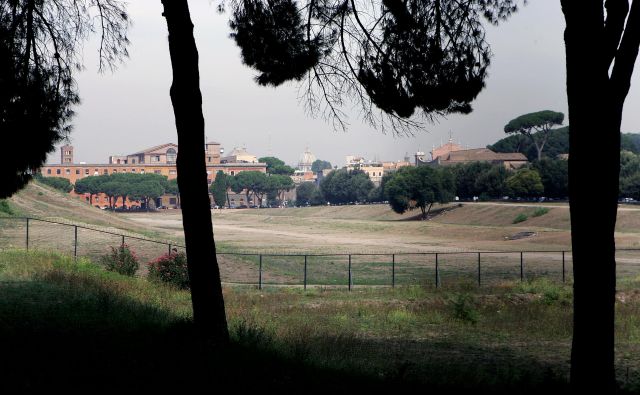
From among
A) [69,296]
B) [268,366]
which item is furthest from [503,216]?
[268,366]

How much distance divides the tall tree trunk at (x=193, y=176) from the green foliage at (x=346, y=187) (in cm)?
15275

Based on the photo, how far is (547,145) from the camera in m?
152

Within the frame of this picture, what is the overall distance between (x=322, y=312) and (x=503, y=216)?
73.3m

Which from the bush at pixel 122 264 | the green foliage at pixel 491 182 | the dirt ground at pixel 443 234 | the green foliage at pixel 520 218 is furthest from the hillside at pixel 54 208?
the green foliage at pixel 491 182

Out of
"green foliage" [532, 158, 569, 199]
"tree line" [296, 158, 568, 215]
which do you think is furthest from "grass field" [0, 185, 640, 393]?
"tree line" [296, 158, 568, 215]

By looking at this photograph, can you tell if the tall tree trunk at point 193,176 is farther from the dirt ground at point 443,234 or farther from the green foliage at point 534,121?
the green foliage at point 534,121

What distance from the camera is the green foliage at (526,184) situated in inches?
4102

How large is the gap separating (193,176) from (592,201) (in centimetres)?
491

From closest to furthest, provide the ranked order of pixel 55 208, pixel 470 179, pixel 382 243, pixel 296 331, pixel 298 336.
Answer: pixel 298 336, pixel 296 331, pixel 55 208, pixel 382 243, pixel 470 179

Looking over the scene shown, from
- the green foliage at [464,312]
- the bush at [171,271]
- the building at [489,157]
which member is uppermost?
the building at [489,157]

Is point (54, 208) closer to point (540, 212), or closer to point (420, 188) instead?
point (540, 212)


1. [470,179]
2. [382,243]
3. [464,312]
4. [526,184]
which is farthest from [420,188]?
[464,312]

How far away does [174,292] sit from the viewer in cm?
2292

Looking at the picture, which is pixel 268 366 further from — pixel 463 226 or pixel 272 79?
pixel 463 226
